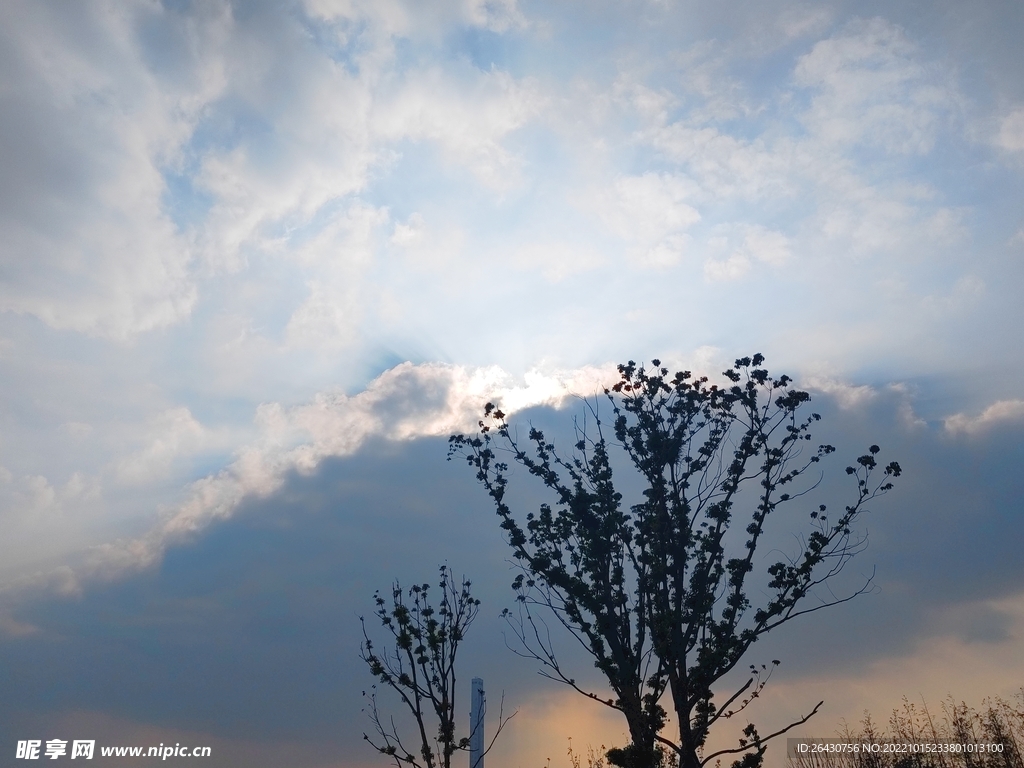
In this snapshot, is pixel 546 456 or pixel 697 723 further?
pixel 546 456

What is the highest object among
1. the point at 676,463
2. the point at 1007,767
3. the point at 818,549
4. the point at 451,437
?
the point at 451,437

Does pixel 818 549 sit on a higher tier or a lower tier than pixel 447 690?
higher

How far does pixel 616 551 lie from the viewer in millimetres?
15117

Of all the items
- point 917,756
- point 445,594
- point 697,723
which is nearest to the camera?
point 697,723

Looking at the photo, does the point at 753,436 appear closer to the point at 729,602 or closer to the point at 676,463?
the point at 676,463

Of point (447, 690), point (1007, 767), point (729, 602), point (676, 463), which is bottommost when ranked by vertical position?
point (1007, 767)

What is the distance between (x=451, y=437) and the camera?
55.2 feet

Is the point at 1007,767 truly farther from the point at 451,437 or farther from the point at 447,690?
the point at 451,437

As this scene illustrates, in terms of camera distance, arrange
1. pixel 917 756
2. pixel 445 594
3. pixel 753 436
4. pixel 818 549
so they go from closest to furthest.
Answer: pixel 818 549, pixel 753 436, pixel 445 594, pixel 917 756

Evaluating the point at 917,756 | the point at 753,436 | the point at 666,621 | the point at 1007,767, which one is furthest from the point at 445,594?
the point at 1007,767

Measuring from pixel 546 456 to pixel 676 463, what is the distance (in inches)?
112

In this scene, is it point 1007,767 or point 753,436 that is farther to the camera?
point 1007,767

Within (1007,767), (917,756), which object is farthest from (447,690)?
(1007,767)

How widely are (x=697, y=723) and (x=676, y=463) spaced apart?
5116mm
